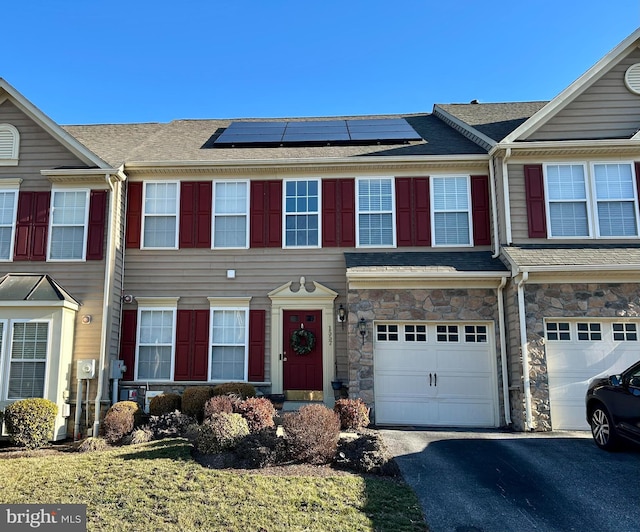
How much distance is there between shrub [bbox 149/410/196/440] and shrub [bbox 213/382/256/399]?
953mm

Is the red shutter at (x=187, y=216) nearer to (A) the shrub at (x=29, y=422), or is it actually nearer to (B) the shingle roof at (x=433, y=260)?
(B) the shingle roof at (x=433, y=260)

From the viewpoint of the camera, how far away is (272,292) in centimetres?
1184

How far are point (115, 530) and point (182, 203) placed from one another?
840 cm

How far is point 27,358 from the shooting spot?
1062 cm

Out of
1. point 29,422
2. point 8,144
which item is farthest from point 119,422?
point 8,144

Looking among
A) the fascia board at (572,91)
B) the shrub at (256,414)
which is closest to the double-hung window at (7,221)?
the shrub at (256,414)

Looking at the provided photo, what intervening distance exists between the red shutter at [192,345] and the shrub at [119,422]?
179cm

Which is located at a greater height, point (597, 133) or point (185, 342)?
point (597, 133)

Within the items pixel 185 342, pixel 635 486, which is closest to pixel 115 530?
pixel 635 486

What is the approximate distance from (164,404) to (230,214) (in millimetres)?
4555

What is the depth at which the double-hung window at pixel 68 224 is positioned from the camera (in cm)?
1174

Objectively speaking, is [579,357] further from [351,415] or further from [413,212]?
[351,415]

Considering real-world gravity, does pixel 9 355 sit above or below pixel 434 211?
below

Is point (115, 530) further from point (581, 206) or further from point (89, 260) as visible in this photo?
point (581, 206)
